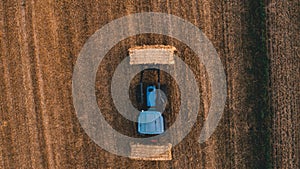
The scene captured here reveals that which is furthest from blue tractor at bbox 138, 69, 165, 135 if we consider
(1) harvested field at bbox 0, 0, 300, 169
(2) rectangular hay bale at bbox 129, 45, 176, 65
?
(2) rectangular hay bale at bbox 129, 45, 176, 65

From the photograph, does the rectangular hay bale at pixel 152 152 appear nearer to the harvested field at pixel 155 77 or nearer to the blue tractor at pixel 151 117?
the harvested field at pixel 155 77

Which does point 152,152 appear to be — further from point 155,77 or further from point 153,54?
point 153,54

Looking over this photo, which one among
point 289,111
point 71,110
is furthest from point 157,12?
point 289,111

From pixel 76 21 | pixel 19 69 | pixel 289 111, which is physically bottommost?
pixel 289 111

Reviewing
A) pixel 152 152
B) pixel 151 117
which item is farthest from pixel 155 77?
pixel 152 152

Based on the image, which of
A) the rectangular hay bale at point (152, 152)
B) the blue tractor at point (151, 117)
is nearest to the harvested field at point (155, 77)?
the rectangular hay bale at point (152, 152)

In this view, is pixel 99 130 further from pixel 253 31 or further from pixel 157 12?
pixel 253 31
